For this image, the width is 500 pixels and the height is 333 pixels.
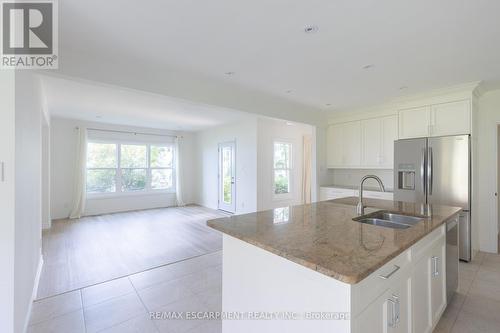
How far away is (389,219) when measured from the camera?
2166mm

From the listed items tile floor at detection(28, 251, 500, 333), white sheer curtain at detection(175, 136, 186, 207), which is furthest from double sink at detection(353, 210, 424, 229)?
white sheer curtain at detection(175, 136, 186, 207)

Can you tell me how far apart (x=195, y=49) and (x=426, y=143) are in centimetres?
351

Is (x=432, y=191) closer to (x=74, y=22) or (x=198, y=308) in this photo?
(x=198, y=308)

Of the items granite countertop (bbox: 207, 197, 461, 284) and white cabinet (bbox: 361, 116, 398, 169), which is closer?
granite countertop (bbox: 207, 197, 461, 284)

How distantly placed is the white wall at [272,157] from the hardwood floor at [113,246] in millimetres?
1651

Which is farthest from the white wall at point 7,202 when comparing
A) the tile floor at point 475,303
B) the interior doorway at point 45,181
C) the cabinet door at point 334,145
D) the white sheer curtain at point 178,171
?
the white sheer curtain at point 178,171

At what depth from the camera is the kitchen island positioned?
102cm

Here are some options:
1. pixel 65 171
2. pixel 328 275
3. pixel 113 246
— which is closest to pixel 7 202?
pixel 328 275

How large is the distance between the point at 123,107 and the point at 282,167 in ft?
12.9

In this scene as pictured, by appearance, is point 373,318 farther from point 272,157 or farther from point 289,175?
point 289,175

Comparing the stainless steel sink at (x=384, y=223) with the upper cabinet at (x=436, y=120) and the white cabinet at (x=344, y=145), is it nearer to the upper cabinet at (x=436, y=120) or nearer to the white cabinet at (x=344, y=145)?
the upper cabinet at (x=436, y=120)

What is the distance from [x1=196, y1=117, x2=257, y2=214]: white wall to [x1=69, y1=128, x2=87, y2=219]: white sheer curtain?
3240 mm

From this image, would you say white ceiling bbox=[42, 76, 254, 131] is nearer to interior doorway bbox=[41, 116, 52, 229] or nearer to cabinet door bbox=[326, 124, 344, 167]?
interior doorway bbox=[41, 116, 52, 229]

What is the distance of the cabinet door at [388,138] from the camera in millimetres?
4219
